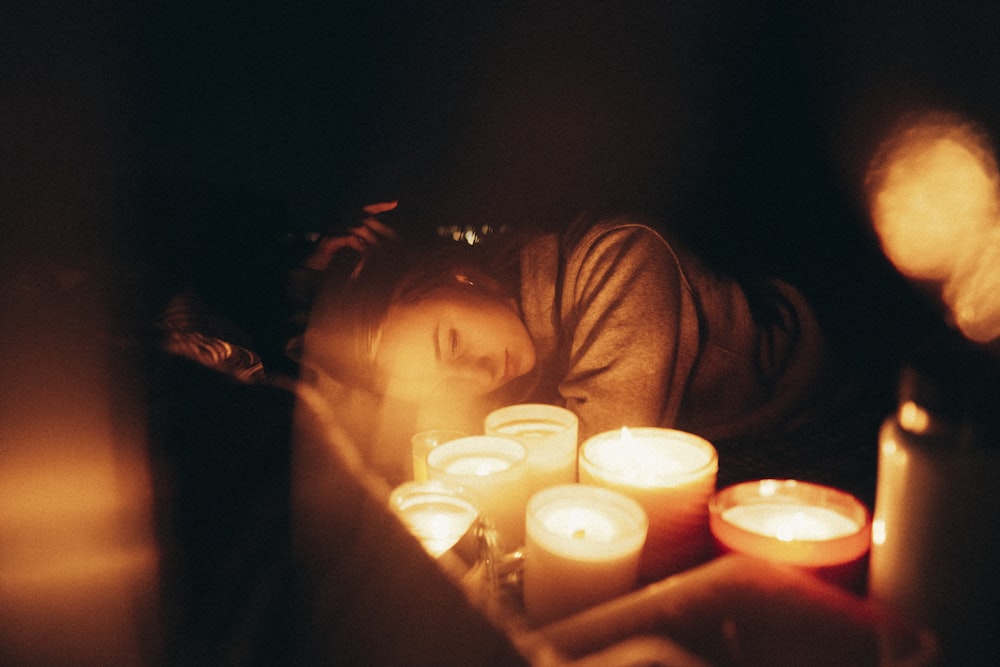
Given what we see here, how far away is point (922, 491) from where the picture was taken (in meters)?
0.38

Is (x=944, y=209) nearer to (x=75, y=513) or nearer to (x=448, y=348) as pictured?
(x=448, y=348)

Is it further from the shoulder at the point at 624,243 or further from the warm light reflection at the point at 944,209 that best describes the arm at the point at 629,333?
the warm light reflection at the point at 944,209

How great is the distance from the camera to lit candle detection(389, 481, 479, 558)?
61 cm

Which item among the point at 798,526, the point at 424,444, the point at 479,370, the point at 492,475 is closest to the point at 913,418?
the point at 798,526

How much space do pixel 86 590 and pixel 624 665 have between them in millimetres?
537

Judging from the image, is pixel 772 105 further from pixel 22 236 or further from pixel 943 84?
pixel 22 236

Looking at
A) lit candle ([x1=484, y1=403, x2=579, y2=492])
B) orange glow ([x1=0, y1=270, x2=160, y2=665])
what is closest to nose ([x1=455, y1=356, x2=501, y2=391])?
lit candle ([x1=484, y1=403, x2=579, y2=492])

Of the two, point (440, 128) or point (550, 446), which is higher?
point (440, 128)

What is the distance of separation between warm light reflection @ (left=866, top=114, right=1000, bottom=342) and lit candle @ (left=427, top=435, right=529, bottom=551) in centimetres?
62

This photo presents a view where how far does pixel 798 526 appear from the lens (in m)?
0.55

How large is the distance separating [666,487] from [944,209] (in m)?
0.76

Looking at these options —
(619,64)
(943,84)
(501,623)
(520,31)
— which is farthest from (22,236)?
(943,84)

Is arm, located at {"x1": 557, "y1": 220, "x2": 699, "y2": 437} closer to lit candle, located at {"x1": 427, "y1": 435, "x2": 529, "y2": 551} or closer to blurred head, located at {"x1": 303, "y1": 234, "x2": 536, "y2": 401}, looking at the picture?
blurred head, located at {"x1": 303, "y1": 234, "x2": 536, "y2": 401}

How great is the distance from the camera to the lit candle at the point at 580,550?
0.48 metres
